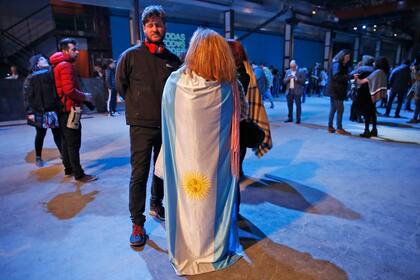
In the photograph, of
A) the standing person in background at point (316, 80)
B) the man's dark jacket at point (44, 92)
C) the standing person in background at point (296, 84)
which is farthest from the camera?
the standing person in background at point (316, 80)

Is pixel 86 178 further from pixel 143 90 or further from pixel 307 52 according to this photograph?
pixel 307 52

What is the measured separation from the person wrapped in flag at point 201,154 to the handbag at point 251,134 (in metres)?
0.24

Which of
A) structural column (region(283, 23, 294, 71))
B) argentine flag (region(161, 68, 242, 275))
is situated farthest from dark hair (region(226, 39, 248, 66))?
structural column (region(283, 23, 294, 71))

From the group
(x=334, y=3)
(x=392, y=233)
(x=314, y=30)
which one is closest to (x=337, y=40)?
(x=314, y=30)

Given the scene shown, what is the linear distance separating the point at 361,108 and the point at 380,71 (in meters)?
0.76

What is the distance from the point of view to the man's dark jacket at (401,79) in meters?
7.94

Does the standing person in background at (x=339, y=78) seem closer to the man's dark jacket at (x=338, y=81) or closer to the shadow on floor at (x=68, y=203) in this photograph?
the man's dark jacket at (x=338, y=81)

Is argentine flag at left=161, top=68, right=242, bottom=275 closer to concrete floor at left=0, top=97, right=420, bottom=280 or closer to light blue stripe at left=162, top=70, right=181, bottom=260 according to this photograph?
light blue stripe at left=162, top=70, right=181, bottom=260

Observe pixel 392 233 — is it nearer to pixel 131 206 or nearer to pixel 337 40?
pixel 131 206

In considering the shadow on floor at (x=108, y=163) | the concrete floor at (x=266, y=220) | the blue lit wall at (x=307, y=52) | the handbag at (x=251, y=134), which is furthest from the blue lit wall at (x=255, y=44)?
the handbag at (x=251, y=134)

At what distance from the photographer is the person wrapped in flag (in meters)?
1.72

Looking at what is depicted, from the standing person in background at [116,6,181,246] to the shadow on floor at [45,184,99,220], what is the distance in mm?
877

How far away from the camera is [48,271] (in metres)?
1.94

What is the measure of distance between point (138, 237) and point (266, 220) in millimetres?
1089
